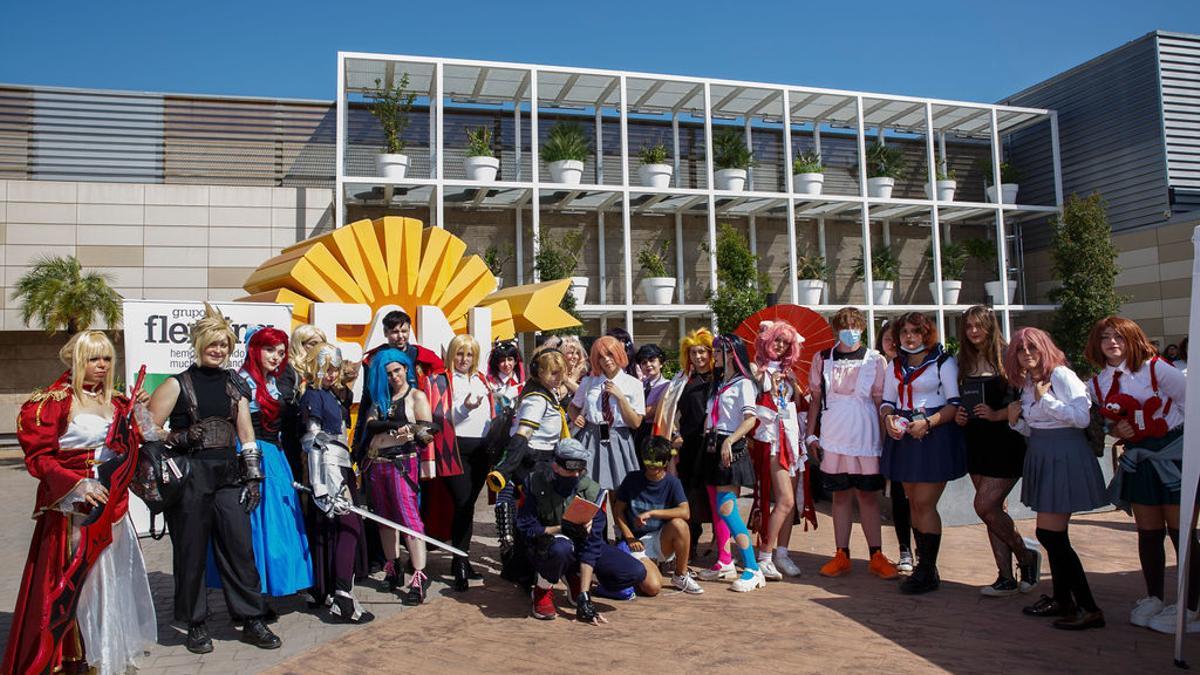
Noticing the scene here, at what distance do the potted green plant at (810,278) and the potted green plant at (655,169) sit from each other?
4045 millimetres

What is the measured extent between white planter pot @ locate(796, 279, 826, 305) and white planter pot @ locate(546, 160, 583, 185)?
590 cm

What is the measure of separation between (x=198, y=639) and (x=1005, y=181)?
22.7 m

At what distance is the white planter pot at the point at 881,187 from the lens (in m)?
20.1

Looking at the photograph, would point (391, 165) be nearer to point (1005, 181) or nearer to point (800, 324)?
point (800, 324)

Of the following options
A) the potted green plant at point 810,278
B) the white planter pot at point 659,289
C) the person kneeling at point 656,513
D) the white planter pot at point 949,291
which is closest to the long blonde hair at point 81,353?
the person kneeling at point 656,513

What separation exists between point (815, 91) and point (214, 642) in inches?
703

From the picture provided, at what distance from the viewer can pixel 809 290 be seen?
1923cm

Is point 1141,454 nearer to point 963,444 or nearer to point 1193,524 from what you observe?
point 1193,524

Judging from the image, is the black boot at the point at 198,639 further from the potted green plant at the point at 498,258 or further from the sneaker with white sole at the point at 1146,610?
the potted green plant at the point at 498,258

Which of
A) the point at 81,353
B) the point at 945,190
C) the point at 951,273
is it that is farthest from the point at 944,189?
the point at 81,353

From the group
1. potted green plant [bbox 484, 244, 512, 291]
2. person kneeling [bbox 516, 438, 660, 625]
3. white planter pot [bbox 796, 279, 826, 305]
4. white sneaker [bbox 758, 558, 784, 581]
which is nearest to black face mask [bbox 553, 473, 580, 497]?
person kneeling [bbox 516, 438, 660, 625]

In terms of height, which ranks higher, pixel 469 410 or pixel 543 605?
pixel 469 410

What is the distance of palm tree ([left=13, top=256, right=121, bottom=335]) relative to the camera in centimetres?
1566

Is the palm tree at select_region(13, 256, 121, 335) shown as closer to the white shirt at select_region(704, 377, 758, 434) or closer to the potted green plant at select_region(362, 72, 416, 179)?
the potted green plant at select_region(362, 72, 416, 179)
